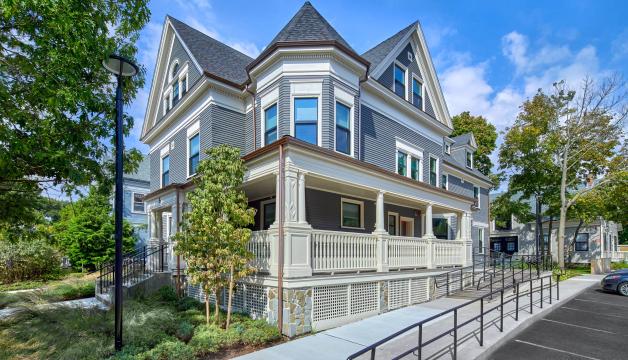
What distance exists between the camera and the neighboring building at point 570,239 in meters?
30.7

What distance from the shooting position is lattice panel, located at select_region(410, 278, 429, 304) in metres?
11.7

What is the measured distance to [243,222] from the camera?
8391 millimetres

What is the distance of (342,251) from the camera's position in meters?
9.53

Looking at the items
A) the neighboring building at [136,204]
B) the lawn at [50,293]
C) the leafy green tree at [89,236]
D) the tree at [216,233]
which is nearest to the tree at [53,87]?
the tree at [216,233]

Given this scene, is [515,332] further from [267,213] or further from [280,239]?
[267,213]

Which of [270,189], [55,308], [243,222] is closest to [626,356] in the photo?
[243,222]

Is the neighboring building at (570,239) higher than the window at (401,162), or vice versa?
the window at (401,162)

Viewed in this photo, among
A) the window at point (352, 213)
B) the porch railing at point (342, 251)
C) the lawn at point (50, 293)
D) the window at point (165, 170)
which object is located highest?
the window at point (165, 170)

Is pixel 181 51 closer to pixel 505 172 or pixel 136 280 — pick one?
pixel 136 280

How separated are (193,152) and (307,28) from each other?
6481 mm

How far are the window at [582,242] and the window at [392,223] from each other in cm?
2591

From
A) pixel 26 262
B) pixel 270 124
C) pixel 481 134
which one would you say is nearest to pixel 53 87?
pixel 270 124

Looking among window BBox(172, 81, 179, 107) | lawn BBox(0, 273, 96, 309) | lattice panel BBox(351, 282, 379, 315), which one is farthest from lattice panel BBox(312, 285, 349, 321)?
window BBox(172, 81, 179, 107)

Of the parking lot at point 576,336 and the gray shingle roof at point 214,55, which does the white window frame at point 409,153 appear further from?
the parking lot at point 576,336
